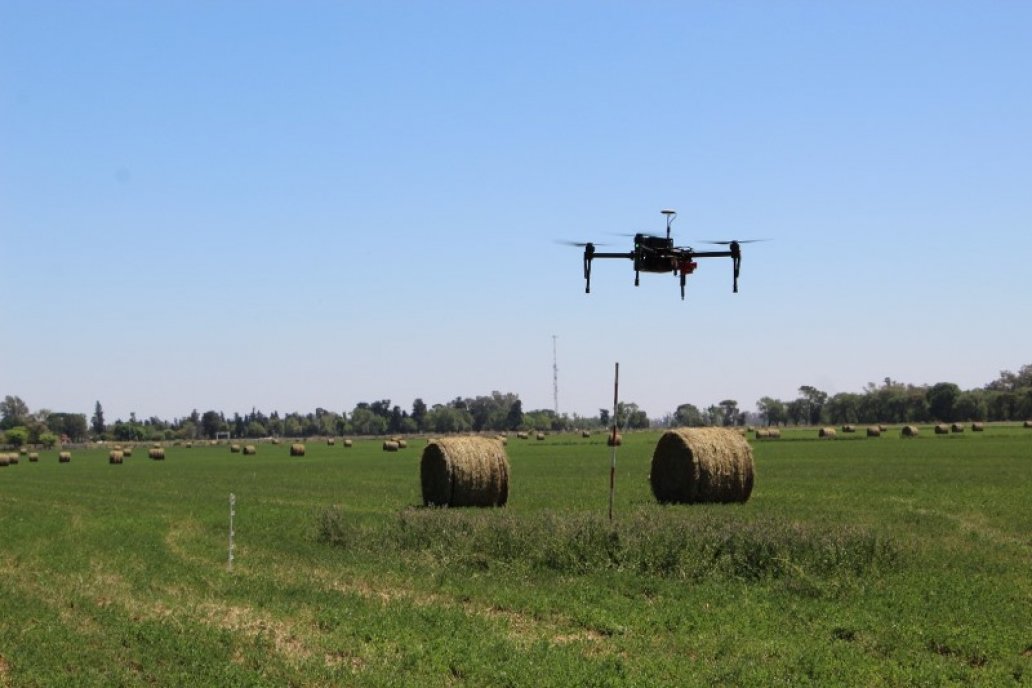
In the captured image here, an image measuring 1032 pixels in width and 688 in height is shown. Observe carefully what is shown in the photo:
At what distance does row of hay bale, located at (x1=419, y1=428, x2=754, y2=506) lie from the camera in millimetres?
32812

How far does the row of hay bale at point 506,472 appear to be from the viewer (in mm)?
32812

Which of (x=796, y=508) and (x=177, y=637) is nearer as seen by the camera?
(x=177, y=637)

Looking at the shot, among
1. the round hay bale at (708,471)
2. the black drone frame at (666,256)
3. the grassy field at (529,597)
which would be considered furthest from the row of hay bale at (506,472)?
the black drone frame at (666,256)

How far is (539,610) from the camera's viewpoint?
16.3m

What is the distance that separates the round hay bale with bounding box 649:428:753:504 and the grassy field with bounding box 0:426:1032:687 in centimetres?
163

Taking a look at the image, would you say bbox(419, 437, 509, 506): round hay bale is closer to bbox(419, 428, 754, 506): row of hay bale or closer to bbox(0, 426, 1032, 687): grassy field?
bbox(419, 428, 754, 506): row of hay bale

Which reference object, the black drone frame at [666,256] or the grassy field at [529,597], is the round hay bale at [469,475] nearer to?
the grassy field at [529,597]

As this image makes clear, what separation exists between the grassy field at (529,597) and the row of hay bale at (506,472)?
1742 mm

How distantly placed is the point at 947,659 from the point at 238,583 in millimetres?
11075

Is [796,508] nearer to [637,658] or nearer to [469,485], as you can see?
[469,485]

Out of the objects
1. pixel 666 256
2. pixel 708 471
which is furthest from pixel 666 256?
pixel 708 471

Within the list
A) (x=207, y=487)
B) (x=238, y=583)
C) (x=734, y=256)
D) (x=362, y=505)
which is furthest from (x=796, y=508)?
(x=207, y=487)

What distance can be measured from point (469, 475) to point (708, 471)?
6.95m

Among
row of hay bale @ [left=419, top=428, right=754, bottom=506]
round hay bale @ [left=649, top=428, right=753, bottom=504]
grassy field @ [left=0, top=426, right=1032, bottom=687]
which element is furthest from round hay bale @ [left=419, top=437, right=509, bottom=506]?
round hay bale @ [left=649, top=428, right=753, bottom=504]
